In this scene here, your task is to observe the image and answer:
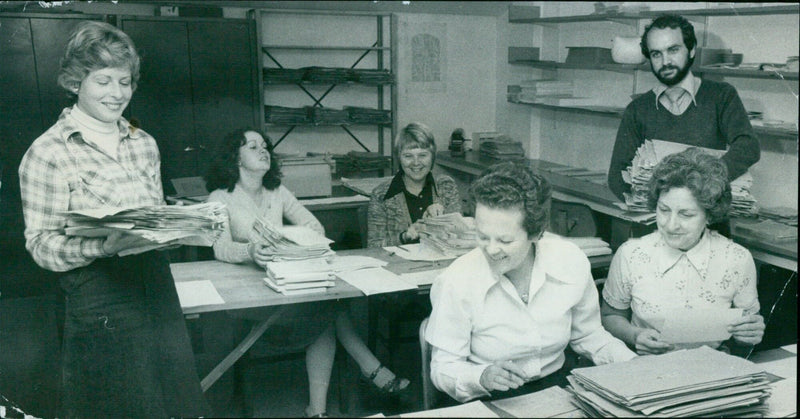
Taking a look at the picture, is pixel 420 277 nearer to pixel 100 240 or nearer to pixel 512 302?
pixel 512 302

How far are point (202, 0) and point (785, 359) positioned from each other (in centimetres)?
343

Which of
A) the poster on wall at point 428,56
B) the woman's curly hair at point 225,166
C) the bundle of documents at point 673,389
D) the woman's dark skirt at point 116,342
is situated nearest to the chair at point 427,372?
the bundle of documents at point 673,389

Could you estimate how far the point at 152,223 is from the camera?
1494 mm

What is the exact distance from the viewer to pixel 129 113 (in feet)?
11.7

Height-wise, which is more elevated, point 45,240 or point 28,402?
point 45,240

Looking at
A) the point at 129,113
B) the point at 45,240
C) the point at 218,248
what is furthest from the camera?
the point at 129,113

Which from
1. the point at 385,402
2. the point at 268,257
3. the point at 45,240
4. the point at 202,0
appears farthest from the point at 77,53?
the point at 202,0

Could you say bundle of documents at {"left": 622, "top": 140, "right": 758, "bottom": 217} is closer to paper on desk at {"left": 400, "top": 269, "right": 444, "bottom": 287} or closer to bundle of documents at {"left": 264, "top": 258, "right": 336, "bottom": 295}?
paper on desk at {"left": 400, "top": 269, "right": 444, "bottom": 287}

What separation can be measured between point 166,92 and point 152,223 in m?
2.29

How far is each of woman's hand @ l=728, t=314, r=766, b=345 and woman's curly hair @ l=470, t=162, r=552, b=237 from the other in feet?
1.88

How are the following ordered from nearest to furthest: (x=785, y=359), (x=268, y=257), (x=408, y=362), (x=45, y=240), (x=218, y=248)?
(x=45, y=240) → (x=785, y=359) → (x=268, y=257) → (x=218, y=248) → (x=408, y=362)

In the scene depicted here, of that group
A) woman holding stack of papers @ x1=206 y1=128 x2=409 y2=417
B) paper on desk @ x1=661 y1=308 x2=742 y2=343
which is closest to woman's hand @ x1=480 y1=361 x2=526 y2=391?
paper on desk @ x1=661 y1=308 x2=742 y2=343

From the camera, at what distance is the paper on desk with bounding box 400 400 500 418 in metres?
1.31

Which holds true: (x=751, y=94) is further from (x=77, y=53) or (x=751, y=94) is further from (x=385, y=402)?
(x=77, y=53)
